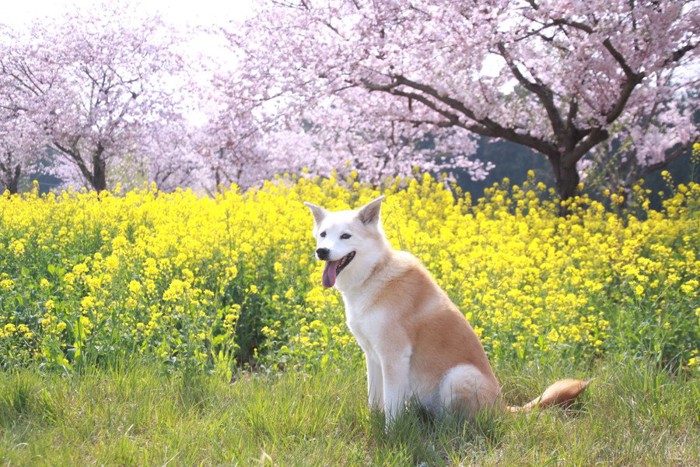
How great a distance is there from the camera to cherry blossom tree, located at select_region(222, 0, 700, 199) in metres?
9.77

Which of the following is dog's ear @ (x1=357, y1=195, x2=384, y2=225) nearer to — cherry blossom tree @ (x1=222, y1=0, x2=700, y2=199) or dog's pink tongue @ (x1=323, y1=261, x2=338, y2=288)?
dog's pink tongue @ (x1=323, y1=261, x2=338, y2=288)

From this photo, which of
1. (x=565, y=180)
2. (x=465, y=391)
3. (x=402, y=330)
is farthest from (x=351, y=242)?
(x=565, y=180)

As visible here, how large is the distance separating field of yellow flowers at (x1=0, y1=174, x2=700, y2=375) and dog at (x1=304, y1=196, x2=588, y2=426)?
1.03 metres

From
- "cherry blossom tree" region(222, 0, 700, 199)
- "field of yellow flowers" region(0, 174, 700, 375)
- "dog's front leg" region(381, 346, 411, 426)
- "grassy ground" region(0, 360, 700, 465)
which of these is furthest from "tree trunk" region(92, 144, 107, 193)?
"dog's front leg" region(381, 346, 411, 426)

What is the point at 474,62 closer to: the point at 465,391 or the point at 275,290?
the point at 275,290

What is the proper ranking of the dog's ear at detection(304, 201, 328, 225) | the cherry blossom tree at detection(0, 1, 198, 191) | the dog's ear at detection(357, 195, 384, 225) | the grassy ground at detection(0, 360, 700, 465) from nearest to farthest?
the grassy ground at detection(0, 360, 700, 465) → the dog's ear at detection(357, 195, 384, 225) → the dog's ear at detection(304, 201, 328, 225) → the cherry blossom tree at detection(0, 1, 198, 191)

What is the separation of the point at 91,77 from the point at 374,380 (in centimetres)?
2187

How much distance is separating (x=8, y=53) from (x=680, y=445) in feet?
80.1

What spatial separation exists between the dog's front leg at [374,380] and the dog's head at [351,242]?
49cm

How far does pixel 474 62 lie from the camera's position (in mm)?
10297

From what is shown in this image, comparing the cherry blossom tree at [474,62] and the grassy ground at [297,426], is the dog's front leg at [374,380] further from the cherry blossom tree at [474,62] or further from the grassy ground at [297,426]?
the cherry blossom tree at [474,62]

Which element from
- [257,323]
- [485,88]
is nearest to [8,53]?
[485,88]

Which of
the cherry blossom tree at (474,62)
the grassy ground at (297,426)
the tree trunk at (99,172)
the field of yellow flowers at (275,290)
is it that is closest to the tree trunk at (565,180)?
the cherry blossom tree at (474,62)

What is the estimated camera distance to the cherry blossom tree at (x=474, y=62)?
9773 millimetres
